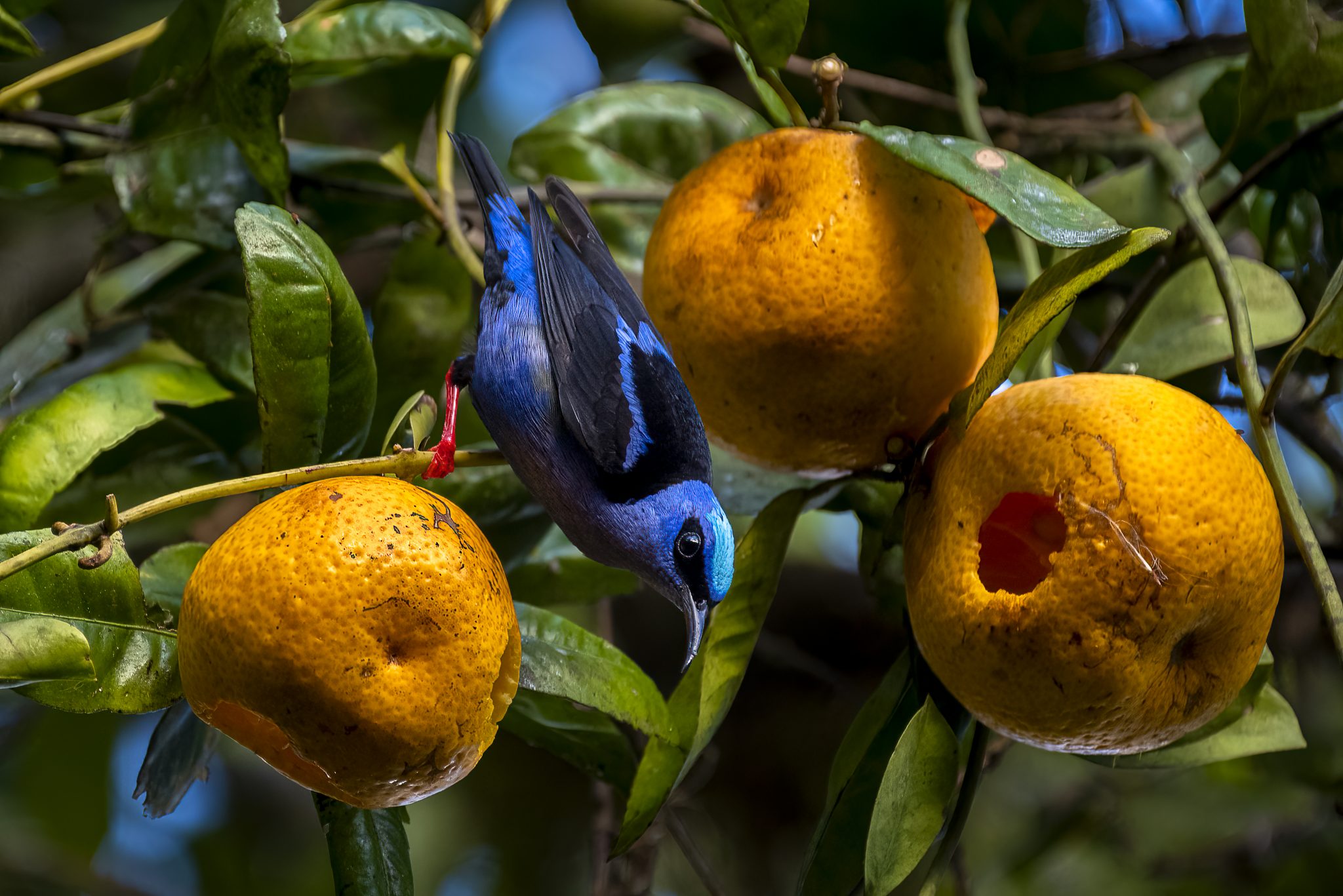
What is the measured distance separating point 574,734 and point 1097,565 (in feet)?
2.18

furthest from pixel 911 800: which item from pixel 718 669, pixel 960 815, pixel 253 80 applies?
pixel 253 80

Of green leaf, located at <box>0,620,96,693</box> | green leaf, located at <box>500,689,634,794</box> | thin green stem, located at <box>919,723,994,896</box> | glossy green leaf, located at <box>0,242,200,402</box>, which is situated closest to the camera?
green leaf, located at <box>0,620,96,693</box>

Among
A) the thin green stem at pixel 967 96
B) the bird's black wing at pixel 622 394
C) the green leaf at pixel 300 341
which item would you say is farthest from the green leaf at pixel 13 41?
the thin green stem at pixel 967 96

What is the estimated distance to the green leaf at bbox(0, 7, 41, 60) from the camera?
146 centimetres

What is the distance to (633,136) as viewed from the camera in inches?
74.1

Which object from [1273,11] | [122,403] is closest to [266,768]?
[122,403]

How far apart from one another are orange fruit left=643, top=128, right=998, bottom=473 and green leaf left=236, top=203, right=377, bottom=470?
32 cm

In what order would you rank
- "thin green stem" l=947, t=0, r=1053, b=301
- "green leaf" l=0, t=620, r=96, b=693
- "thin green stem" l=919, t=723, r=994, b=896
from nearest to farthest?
"green leaf" l=0, t=620, r=96, b=693 < "thin green stem" l=919, t=723, r=994, b=896 < "thin green stem" l=947, t=0, r=1053, b=301

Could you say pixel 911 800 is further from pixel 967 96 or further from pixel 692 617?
pixel 967 96

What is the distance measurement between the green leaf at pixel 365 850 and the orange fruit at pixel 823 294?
544mm

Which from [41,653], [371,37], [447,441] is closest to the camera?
[41,653]

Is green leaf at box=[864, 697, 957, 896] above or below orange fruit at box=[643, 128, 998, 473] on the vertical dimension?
below

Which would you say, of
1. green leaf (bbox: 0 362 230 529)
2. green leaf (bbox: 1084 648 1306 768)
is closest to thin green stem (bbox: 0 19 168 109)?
green leaf (bbox: 0 362 230 529)

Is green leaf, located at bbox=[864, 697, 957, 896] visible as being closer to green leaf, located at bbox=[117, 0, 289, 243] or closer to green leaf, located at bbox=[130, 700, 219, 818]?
green leaf, located at bbox=[130, 700, 219, 818]
